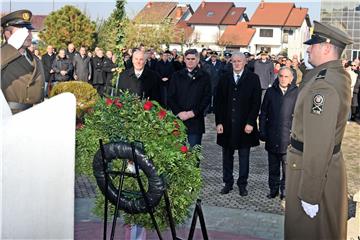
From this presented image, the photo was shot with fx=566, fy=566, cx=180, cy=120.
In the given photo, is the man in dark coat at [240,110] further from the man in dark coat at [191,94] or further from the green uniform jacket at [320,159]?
the green uniform jacket at [320,159]

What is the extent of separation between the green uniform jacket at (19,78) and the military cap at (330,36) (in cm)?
267

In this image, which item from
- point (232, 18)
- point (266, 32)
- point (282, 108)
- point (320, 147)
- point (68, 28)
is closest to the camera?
point (320, 147)

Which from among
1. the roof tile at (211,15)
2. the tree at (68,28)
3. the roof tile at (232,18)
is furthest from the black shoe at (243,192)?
the roof tile at (232,18)

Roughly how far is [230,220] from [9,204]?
3511 mm

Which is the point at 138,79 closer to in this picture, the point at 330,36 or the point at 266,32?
the point at 330,36

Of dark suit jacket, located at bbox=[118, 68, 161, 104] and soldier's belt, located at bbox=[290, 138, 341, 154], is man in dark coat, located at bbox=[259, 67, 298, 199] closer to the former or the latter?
dark suit jacket, located at bbox=[118, 68, 161, 104]

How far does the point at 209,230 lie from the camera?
5734 millimetres

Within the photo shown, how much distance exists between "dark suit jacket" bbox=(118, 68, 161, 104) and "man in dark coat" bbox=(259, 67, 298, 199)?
1383 mm

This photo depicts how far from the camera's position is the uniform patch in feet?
11.6

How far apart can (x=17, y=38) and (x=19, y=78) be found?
0.41m

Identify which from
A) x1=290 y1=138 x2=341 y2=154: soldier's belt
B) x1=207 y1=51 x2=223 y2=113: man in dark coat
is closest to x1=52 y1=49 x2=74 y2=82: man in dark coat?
x1=207 y1=51 x2=223 y2=113: man in dark coat

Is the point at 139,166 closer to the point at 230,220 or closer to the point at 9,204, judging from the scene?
the point at 9,204

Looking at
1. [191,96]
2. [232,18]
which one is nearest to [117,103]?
[191,96]

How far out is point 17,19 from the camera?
17.3 ft
